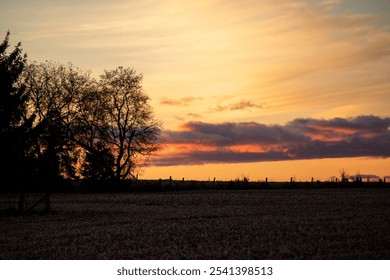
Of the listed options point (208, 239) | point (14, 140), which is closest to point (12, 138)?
point (14, 140)

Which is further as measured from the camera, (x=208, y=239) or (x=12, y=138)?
(x=12, y=138)

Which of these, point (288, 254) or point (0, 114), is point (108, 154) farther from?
point (288, 254)

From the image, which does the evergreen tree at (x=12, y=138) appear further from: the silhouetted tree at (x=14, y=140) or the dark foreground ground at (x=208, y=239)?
the dark foreground ground at (x=208, y=239)

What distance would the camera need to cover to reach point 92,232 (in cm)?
2256

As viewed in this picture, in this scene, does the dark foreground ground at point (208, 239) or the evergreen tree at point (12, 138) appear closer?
the dark foreground ground at point (208, 239)

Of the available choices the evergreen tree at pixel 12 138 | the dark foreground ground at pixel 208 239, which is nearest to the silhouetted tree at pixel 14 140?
the evergreen tree at pixel 12 138

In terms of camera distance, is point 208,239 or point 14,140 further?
point 14,140

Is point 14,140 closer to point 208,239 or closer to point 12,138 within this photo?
point 12,138

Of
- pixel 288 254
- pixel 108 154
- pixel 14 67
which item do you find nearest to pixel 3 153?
pixel 14 67

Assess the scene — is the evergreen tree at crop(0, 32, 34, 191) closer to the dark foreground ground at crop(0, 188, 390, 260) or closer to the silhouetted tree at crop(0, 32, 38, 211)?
the silhouetted tree at crop(0, 32, 38, 211)

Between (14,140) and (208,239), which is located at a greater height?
(14,140)

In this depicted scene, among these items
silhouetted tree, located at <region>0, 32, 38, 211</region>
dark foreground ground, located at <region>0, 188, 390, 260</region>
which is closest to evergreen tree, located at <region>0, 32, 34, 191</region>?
silhouetted tree, located at <region>0, 32, 38, 211</region>

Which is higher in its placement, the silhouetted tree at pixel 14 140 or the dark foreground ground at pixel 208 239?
the silhouetted tree at pixel 14 140

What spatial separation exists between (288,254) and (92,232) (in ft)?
36.5
